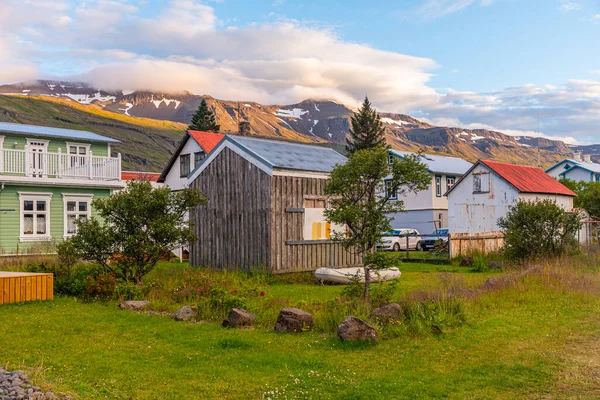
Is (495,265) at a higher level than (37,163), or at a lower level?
lower

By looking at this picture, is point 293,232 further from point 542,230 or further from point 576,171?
point 576,171

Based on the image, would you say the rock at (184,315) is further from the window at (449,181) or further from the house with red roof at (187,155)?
the window at (449,181)

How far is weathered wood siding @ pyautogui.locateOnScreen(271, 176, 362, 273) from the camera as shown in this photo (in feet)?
64.8

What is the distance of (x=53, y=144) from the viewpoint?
31.8 meters

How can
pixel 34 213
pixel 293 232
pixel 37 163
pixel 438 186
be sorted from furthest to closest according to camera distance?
pixel 438 186
pixel 37 163
pixel 34 213
pixel 293 232

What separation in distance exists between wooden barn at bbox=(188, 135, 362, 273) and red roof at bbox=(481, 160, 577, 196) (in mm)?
17716

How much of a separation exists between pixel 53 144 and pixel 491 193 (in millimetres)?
26491

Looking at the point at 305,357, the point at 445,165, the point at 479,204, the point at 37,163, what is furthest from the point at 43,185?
the point at 445,165

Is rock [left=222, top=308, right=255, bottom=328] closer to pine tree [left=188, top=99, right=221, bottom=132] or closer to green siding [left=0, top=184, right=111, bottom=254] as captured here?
green siding [left=0, top=184, right=111, bottom=254]

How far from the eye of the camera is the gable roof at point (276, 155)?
20250 mm

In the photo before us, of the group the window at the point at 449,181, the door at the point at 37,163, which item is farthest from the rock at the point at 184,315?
the window at the point at 449,181

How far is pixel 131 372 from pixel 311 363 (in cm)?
255

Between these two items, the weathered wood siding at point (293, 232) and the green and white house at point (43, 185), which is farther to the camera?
the green and white house at point (43, 185)

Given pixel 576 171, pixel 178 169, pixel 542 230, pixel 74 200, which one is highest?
pixel 576 171
